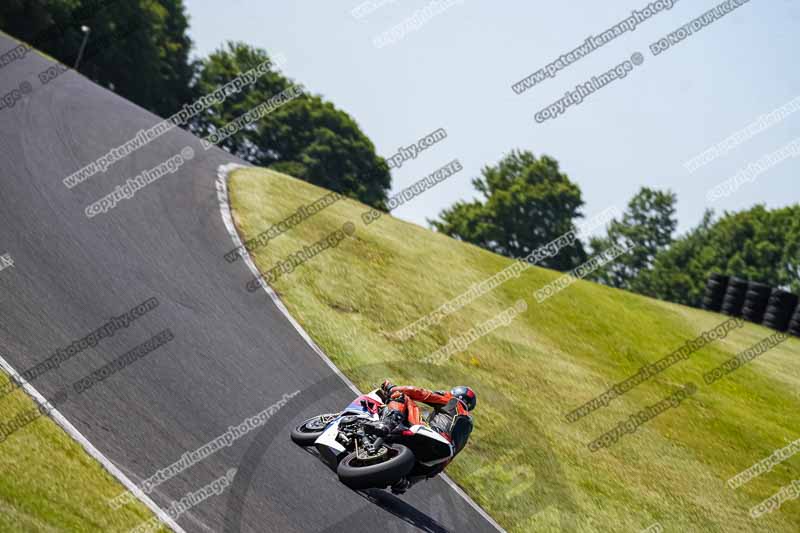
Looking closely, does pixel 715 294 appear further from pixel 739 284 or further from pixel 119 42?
pixel 119 42

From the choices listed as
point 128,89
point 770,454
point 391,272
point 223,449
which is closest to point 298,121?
point 128,89

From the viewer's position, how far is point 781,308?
26.2 metres

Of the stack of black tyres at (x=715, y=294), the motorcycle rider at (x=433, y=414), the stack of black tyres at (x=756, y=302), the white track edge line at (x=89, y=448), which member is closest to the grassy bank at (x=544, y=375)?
the motorcycle rider at (x=433, y=414)

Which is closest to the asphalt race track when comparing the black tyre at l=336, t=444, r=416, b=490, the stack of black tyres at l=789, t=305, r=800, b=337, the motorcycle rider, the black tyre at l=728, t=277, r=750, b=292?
the black tyre at l=336, t=444, r=416, b=490

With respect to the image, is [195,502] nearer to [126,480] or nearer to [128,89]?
[126,480]

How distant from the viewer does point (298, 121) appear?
78000 mm

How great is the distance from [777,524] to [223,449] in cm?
1016

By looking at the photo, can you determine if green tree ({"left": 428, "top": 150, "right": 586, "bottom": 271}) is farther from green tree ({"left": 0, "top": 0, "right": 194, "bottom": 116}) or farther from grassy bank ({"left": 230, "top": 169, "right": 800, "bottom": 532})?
grassy bank ({"left": 230, "top": 169, "right": 800, "bottom": 532})

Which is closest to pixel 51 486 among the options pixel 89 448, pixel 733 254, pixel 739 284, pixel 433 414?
pixel 89 448

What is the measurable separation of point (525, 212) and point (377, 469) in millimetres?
74699

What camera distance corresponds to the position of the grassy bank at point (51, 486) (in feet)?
20.4

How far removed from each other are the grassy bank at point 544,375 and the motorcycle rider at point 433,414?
2103 millimetres

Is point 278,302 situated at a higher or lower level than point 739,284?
higher

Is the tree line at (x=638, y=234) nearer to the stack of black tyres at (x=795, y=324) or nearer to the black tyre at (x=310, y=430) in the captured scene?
the stack of black tyres at (x=795, y=324)
